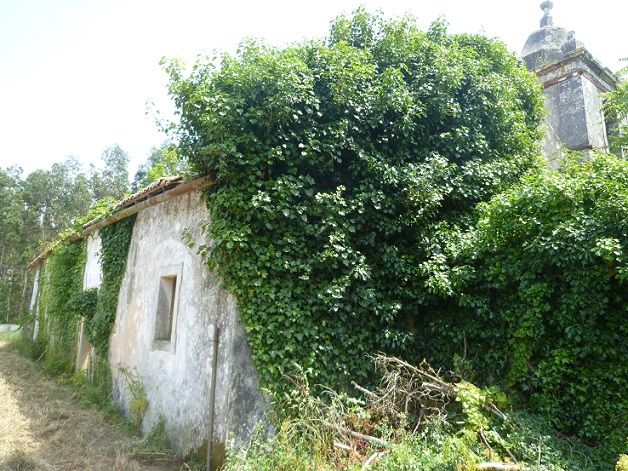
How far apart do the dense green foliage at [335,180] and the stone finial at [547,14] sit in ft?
22.5

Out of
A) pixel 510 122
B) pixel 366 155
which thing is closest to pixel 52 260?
pixel 366 155

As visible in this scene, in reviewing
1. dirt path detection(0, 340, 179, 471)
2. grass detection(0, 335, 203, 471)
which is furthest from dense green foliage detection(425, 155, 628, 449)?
dirt path detection(0, 340, 179, 471)

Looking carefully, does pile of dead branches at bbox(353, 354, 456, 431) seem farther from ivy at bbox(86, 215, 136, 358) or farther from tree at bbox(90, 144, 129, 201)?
tree at bbox(90, 144, 129, 201)

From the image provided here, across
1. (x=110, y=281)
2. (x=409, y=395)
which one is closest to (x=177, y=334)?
(x=409, y=395)

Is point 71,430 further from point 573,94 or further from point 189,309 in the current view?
point 573,94

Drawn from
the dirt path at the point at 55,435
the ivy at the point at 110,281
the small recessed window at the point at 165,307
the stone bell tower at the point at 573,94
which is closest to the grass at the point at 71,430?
the dirt path at the point at 55,435

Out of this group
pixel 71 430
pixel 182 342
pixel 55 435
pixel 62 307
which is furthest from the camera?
pixel 62 307

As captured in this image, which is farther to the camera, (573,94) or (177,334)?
(573,94)

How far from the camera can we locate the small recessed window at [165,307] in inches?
316

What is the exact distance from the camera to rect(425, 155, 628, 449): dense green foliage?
5500mm

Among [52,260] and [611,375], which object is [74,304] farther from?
[611,375]

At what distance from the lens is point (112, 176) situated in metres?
40.7

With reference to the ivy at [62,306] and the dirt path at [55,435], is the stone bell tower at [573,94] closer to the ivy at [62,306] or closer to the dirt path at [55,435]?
the dirt path at [55,435]

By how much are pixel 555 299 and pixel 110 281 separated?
896 centimetres
